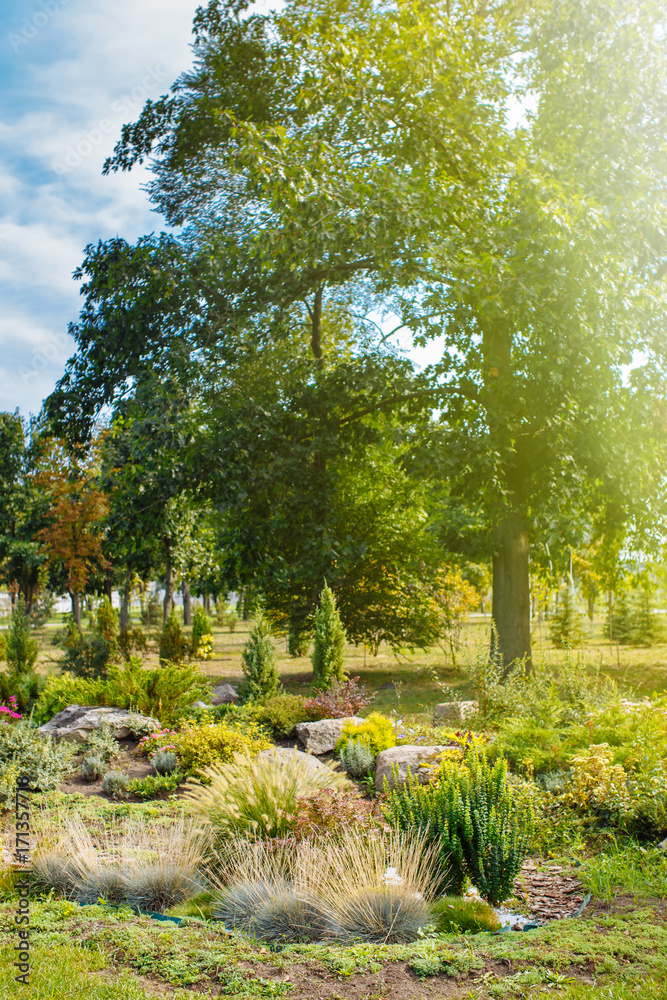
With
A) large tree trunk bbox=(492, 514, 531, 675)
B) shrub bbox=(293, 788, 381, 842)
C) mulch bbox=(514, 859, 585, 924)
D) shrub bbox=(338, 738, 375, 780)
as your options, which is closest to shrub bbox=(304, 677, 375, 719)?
shrub bbox=(338, 738, 375, 780)

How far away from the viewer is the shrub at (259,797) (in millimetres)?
4852

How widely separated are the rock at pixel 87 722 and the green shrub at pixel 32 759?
2.45ft

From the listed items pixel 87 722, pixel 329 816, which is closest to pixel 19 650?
pixel 87 722

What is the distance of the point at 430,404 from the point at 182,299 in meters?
4.55

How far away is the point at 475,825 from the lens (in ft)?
14.0

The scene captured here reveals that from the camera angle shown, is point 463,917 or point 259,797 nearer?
point 463,917

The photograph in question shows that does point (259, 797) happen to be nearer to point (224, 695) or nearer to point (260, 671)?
point (260, 671)

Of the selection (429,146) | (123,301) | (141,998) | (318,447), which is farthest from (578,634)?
(141,998)

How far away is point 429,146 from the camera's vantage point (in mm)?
11406

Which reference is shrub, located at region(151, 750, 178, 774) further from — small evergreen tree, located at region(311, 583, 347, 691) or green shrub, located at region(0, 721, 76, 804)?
small evergreen tree, located at region(311, 583, 347, 691)

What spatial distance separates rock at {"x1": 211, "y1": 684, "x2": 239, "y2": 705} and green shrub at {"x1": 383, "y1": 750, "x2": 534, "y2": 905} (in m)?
7.10

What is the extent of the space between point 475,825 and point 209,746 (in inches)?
147

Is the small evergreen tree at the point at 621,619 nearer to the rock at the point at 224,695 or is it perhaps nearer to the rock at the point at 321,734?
the rock at the point at 224,695

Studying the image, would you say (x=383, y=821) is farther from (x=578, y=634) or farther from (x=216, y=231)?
(x=578, y=634)
